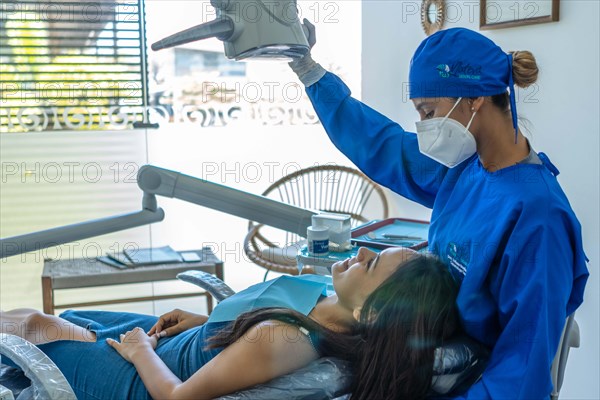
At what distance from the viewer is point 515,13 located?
248 centimetres

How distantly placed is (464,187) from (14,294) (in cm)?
268

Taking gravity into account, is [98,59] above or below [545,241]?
above

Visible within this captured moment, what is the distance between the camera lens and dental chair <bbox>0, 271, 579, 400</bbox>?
4.09 ft

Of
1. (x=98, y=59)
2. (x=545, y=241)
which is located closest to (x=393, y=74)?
(x=98, y=59)

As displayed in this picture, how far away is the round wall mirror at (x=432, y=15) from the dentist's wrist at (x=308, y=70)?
4.49 ft

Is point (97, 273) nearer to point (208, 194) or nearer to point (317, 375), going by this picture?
point (208, 194)

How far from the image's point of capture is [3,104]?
10.9 feet

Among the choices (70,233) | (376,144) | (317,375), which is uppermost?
(376,144)

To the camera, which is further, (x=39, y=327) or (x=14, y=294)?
(x=14, y=294)

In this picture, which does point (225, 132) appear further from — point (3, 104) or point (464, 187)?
point (464, 187)

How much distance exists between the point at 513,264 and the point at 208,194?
624 mm

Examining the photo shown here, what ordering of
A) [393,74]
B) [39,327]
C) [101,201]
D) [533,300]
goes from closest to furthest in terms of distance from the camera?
1. [533,300]
2. [39,327]
3. [393,74]
4. [101,201]

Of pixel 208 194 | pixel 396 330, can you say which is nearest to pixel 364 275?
pixel 396 330

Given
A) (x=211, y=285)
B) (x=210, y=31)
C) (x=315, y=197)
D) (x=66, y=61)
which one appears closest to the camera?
(x=210, y=31)
